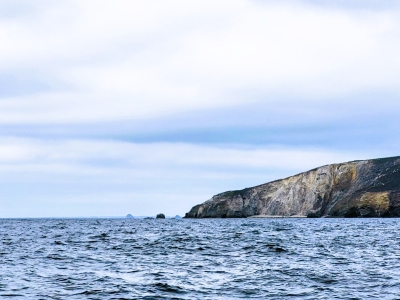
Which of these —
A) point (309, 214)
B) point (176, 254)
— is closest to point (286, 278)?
point (176, 254)

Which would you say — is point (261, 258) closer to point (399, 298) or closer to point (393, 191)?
point (399, 298)

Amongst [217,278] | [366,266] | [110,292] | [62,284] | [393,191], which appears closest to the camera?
[110,292]

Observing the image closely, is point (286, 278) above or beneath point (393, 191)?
beneath

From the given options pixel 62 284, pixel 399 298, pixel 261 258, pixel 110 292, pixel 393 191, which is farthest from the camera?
pixel 393 191

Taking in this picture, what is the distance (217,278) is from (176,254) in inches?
525

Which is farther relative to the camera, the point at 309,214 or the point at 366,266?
the point at 309,214

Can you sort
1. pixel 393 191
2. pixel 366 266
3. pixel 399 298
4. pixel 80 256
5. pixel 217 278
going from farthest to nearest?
1. pixel 393 191
2. pixel 80 256
3. pixel 366 266
4. pixel 217 278
5. pixel 399 298

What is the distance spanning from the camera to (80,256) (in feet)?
130

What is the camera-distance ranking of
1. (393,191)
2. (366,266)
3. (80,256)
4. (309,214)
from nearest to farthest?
(366,266)
(80,256)
(393,191)
(309,214)

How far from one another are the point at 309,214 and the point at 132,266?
17230 cm

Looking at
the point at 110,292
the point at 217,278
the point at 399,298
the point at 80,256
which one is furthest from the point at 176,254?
the point at 399,298

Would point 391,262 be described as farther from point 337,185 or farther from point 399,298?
point 337,185

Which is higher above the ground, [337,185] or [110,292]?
[337,185]

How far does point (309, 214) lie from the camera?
Answer: 199 meters
